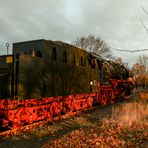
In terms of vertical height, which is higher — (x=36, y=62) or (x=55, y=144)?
(x=36, y=62)

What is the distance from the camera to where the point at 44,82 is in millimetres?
Result: 11172

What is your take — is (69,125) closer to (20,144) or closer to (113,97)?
(20,144)

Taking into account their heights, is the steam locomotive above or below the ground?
above

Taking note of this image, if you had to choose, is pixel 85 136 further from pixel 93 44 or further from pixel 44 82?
pixel 93 44

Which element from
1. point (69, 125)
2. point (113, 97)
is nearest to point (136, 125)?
point (69, 125)

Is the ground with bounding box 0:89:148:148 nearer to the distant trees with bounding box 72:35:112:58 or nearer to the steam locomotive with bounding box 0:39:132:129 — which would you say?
the steam locomotive with bounding box 0:39:132:129

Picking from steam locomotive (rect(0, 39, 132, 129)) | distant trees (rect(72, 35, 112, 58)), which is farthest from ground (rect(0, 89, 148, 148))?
distant trees (rect(72, 35, 112, 58))

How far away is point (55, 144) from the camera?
7633 mm

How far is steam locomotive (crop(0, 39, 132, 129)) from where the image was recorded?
957 centimetres

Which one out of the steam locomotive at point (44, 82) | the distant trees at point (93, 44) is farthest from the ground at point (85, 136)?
the distant trees at point (93, 44)

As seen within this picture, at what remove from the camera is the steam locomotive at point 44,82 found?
957cm

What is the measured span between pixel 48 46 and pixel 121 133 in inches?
201

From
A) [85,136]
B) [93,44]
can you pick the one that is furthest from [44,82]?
[93,44]

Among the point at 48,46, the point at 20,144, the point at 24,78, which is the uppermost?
the point at 48,46
